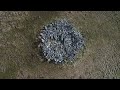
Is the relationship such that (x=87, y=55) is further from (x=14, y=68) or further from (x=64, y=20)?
(x=14, y=68)

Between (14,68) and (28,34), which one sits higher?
(28,34)

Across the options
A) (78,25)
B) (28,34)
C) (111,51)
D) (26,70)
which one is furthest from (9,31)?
(111,51)

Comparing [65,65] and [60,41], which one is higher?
[60,41]

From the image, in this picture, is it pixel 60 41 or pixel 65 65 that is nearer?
pixel 65 65

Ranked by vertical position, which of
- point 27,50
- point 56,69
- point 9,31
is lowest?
point 56,69
